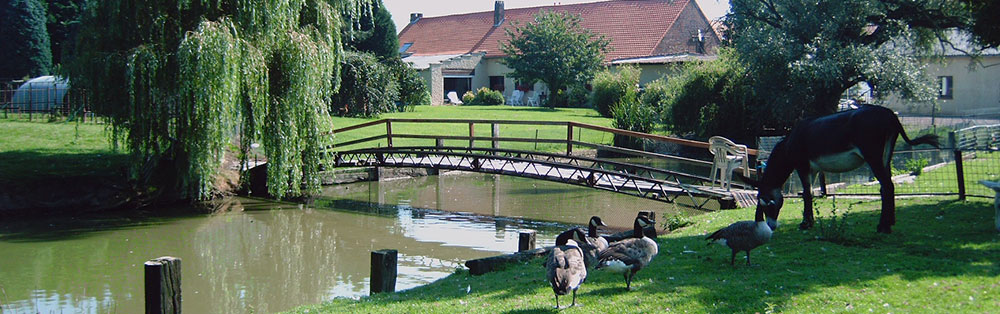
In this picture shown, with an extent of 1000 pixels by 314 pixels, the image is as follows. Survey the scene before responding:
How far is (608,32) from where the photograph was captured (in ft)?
177

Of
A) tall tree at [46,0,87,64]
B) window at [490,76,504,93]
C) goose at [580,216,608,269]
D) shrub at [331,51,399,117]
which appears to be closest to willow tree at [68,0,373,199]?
goose at [580,216,608,269]

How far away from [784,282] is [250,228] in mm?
11571

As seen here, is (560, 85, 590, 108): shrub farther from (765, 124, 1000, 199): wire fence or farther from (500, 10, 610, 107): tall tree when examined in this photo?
(765, 124, 1000, 199): wire fence

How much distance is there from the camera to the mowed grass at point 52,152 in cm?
1805

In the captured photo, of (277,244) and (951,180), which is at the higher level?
(951,180)

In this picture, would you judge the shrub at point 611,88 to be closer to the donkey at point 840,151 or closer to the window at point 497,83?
the window at point 497,83

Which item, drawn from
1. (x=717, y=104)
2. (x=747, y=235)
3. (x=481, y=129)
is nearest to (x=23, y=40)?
(x=481, y=129)

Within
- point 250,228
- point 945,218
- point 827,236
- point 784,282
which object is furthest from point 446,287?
point 250,228

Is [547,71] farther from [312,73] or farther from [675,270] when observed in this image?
[675,270]

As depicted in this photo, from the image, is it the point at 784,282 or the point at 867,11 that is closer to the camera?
the point at 784,282

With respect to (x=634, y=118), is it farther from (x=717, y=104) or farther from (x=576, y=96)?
(x=576, y=96)

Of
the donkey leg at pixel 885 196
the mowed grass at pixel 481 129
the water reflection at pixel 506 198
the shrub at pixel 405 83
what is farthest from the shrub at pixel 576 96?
the donkey leg at pixel 885 196

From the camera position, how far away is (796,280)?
7.54 m

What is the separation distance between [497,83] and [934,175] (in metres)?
40.8
